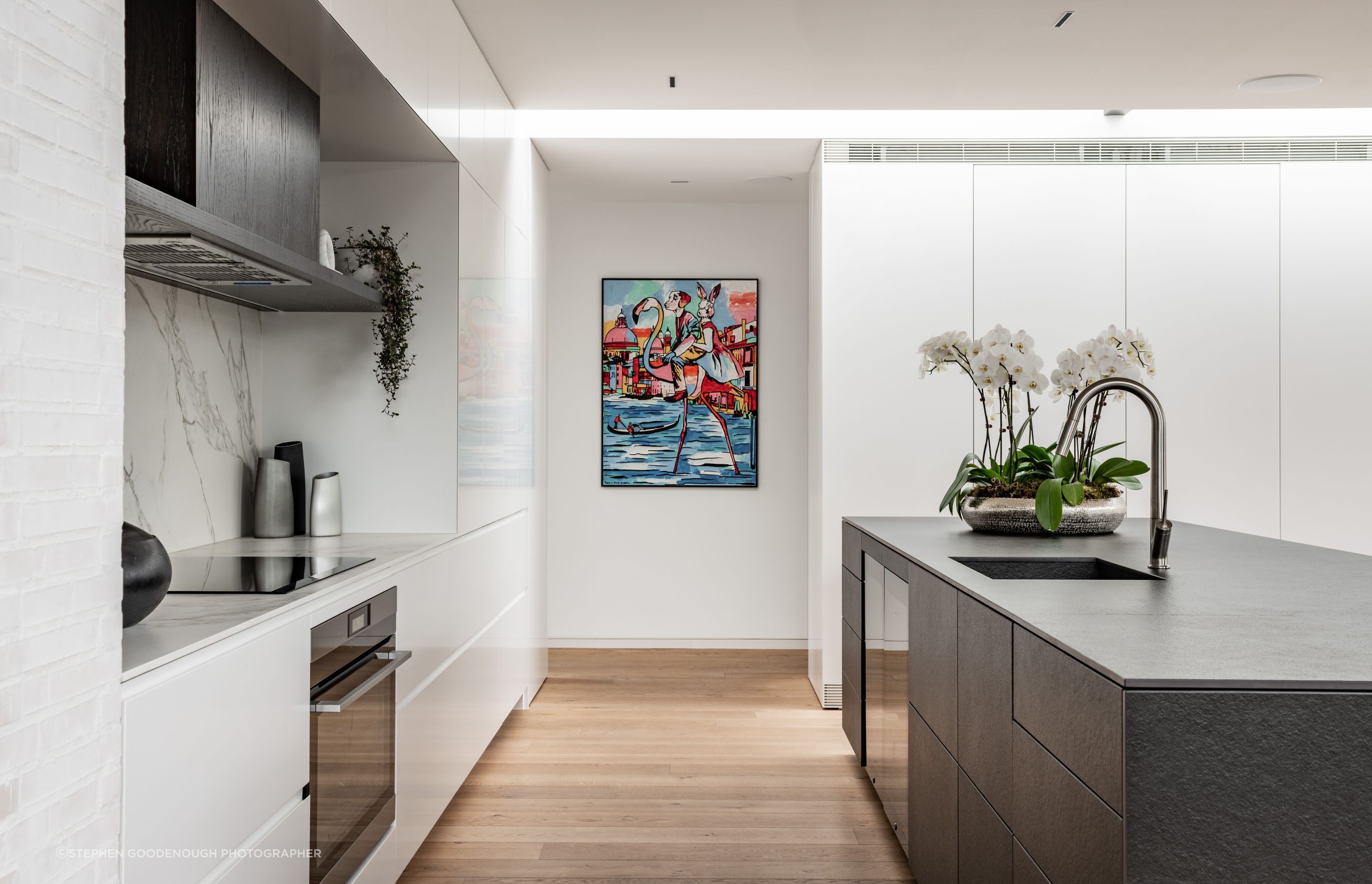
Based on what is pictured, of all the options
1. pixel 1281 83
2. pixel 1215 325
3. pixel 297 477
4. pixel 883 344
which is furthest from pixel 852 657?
pixel 1281 83

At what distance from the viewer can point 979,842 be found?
1.68m

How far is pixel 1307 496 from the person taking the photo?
400 cm

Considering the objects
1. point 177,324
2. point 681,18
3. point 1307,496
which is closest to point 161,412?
point 177,324

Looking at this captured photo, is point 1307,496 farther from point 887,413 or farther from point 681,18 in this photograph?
point 681,18

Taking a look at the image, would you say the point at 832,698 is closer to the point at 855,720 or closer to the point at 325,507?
the point at 855,720

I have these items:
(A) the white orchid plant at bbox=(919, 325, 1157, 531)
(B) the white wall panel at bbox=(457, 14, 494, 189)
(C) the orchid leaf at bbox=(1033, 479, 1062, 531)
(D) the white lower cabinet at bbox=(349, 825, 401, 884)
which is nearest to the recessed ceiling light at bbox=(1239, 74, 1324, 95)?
(A) the white orchid plant at bbox=(919, 325, 1157, 531)

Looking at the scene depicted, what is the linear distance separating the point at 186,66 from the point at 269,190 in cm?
33

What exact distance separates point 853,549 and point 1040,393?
859 millimetres

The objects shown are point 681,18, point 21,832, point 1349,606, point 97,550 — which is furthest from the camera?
point 681,18

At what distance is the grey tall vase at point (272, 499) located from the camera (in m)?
2.62

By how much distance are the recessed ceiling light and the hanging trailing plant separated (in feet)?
10.3

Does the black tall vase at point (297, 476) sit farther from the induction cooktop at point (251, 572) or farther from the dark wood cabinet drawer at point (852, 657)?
the dark wood cabinet drawer at point (852, 657)

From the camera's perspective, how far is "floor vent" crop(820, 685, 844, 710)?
3.97 metres

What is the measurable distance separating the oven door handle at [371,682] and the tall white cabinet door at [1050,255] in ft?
9.45
